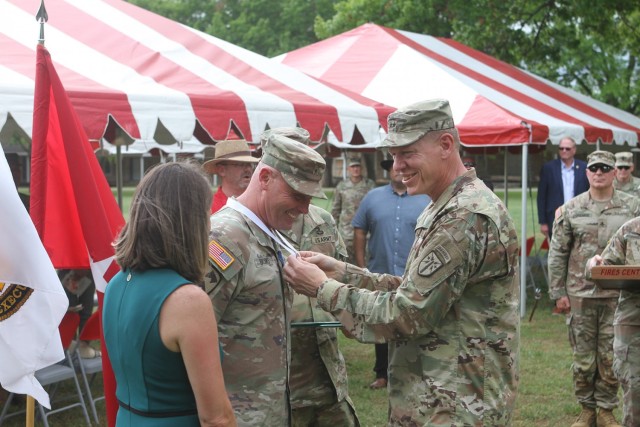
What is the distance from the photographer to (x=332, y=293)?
9.32ft

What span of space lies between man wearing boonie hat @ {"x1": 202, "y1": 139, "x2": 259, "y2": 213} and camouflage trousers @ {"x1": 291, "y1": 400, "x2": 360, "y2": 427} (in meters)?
2.14

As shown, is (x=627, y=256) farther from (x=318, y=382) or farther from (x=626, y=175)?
(x=626, y=175)

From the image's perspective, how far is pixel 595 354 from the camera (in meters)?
6.54

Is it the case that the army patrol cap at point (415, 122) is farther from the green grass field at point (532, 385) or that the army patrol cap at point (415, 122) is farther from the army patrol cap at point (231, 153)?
the green grass field at point (532, 385)

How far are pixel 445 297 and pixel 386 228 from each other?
496cm

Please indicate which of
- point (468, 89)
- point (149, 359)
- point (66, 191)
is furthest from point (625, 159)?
point (149, 359)

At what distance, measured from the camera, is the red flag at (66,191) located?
4.14 meters

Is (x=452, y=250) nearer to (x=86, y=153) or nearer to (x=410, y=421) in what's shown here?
(x=410, y=421)

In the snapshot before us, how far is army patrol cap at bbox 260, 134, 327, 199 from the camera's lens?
3014 millimetres

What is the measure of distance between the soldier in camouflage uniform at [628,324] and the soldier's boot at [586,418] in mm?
1277

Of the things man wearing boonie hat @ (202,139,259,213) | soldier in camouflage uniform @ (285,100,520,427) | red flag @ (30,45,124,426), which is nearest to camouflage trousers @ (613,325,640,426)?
soldier in camouflage uniform @ (285,100,520,427)

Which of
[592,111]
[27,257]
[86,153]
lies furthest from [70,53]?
[592,111]

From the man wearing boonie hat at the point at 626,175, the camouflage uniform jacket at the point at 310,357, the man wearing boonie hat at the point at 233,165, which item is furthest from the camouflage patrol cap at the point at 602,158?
the camouflage uniform jacket at the point at 310,357

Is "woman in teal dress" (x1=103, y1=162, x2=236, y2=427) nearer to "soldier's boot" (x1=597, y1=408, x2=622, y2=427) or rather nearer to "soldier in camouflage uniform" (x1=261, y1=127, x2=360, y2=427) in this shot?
"soldier in camouflage uniform" (x1=261, y1=127, x2=360, y2=427)
